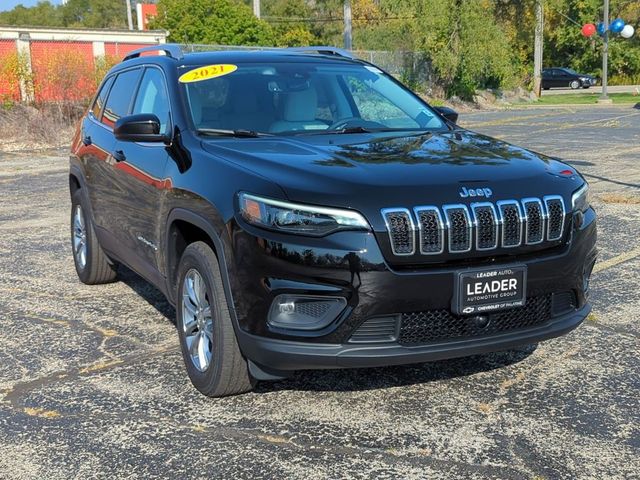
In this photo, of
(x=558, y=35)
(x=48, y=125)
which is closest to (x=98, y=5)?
(x=558, y=35)

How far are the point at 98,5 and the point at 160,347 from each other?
101577mm

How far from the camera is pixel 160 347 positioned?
4.86 meters

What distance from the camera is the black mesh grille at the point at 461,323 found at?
139 inches

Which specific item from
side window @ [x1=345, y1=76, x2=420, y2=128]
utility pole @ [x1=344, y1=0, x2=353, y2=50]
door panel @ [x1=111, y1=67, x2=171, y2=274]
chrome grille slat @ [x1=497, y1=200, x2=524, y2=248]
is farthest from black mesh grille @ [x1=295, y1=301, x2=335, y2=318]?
utility pole @ [x1=344, y1=0, x2=353, y2=50]

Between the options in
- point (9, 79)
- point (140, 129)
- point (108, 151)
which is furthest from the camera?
point (9, 79)

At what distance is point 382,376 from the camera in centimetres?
429

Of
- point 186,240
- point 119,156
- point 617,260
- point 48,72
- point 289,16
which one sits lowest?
point 617,260

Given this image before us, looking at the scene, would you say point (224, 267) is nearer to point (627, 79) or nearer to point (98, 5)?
point (627, 79)

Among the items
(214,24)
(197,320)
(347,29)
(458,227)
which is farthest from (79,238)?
(214,24)

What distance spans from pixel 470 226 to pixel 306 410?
1.21 m

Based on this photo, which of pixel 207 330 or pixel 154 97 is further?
pixel 154 97

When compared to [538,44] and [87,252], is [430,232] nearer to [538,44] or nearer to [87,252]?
[87,252]

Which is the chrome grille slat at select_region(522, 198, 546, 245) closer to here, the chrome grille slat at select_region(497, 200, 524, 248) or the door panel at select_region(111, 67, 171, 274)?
the chrome grille slat at select_region(497, 200, 524, 248)

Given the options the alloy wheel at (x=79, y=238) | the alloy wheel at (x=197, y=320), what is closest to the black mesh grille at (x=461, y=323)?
the alloy wheel at (x=197, y=320)
